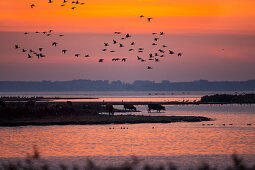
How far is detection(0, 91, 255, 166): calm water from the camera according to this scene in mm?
35719

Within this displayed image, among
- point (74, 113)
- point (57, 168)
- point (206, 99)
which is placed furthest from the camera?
point (206, 99)

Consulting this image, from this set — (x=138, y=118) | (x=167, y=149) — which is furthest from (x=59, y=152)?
(x=138, y=118)

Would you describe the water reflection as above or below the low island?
below

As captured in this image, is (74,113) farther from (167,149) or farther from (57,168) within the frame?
(57,168)

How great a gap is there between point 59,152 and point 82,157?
3019mm

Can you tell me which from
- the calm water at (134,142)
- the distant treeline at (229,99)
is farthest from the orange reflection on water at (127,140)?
the distant treeline at (229,99)

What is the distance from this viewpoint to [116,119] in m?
63.5

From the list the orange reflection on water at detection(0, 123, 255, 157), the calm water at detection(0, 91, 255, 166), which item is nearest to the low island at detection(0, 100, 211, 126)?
the calm water at detection(0, 91, 255, 166)

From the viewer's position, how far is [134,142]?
4381 cm

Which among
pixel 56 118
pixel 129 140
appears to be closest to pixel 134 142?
pixel 129 140

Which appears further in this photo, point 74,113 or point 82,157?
point 74,113

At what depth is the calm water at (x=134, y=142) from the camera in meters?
35.7

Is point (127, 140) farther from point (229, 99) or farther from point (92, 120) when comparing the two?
point (229, 99)

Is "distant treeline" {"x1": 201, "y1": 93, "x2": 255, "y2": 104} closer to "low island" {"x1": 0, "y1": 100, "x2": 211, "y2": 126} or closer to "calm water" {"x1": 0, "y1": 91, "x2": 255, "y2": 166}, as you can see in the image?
"low island" {"x1": 0, "y1": 100, "x2": 211, "y2": 126}
